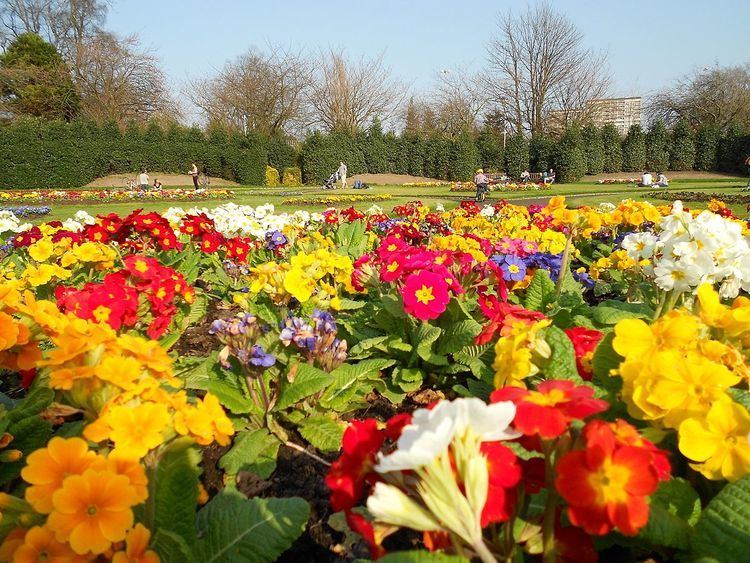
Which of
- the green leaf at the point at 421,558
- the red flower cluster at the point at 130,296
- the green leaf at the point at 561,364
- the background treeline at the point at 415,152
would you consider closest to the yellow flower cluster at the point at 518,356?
the green leaf at the point at 561,364

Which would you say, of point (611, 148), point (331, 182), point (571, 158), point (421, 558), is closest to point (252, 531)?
point (421, 558)

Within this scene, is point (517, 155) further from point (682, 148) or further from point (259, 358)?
point (259, 358)

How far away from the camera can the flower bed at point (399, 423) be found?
3.08ft

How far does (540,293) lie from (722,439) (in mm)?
2101

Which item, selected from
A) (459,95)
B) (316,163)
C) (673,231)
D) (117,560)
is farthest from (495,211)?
(459,95)

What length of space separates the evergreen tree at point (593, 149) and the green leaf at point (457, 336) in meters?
35.9

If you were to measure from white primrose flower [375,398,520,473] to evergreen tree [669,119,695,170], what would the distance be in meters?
42.9

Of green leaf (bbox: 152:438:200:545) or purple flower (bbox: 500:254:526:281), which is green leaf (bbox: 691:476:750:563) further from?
purple flower (bbox: 500:254:526:281)

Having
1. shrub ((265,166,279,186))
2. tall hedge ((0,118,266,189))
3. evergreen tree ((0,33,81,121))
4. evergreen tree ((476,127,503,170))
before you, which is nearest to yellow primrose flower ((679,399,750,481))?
tall hedge ((0,118,266,189))

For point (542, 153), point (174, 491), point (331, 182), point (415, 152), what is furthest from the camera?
point (415, 152)

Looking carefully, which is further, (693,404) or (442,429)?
(693,404)

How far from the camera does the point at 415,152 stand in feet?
125

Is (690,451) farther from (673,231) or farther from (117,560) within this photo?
(673,231)

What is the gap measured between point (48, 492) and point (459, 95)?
169 feet
